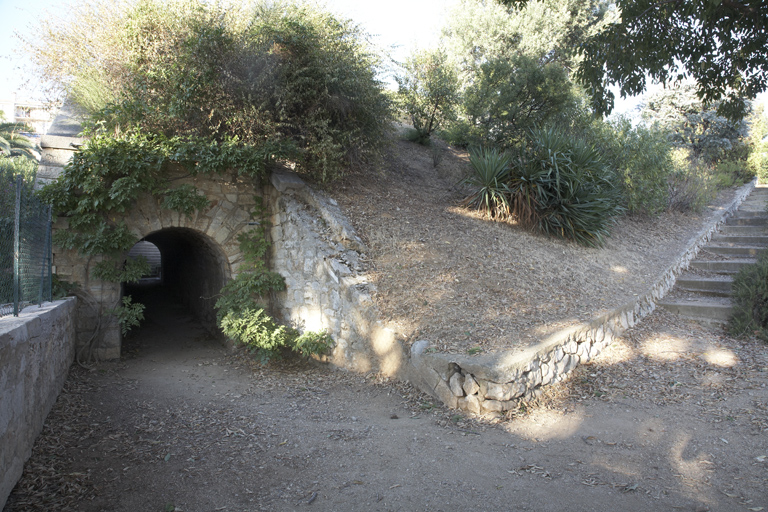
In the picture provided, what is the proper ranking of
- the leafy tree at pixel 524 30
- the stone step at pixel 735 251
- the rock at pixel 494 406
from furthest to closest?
1. the leafy tree at pixel 524 30
2. the stone step at pixel 735 251
3. the rock at pixel 494 406

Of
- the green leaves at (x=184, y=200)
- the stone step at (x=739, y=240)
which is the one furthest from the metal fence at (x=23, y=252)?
the stone step at (x=739, y=240)

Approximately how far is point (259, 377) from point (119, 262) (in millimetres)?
2610

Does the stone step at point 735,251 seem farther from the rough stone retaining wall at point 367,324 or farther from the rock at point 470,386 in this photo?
the rock at point 470,386

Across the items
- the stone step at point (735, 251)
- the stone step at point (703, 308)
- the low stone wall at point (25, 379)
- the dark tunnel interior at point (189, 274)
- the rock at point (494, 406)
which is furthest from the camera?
the stone step at point (735, 251)

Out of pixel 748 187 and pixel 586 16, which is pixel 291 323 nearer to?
pixel 586 16

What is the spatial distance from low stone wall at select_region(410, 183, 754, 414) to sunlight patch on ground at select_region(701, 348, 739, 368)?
3.89 feet

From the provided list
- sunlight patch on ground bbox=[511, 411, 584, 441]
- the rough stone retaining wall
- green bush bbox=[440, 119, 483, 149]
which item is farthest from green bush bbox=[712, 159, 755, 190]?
sunlight patch on ground bbox=[511, 411, 584, 441]

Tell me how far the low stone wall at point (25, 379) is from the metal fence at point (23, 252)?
174 mm

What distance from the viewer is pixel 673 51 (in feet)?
19.4

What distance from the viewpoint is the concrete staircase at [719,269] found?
709 centimetres

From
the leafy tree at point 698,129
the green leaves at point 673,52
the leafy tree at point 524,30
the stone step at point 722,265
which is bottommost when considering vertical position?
the stone step at point 722,265

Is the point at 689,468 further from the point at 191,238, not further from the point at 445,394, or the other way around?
the point at 191,238

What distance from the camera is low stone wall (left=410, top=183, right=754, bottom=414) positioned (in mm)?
4434

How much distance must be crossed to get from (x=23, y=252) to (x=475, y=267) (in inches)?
206
